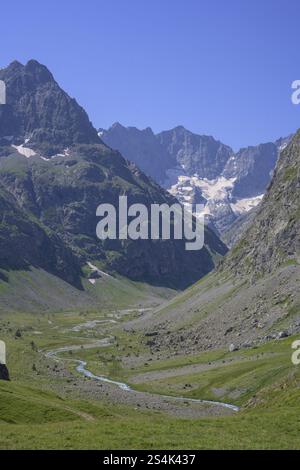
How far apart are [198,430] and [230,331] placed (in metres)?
136

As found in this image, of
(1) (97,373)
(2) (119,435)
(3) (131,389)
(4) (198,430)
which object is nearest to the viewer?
(2) (119,435)

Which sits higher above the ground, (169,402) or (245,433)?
(245,433)

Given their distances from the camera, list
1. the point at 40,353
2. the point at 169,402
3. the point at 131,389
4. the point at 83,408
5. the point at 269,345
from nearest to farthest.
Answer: the point at 83,408, the point at 169,402, the point at 131,389, the point at 269,345, the point at 40,353

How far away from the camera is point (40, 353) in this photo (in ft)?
630

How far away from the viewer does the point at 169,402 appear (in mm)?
111812

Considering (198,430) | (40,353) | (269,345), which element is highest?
(198,430)

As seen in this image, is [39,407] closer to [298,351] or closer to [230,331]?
[298,351]

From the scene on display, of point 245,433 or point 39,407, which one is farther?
point 39,407

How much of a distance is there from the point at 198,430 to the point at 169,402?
69.1 meters

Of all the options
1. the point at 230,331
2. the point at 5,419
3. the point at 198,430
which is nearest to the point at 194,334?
the point at 230,331

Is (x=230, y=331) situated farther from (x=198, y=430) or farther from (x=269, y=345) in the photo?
(x=198, y=430)

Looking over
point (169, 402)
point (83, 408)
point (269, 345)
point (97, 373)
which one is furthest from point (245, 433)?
point (97, 373)

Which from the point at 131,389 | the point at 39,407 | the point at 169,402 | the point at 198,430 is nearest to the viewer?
the point at 198,430

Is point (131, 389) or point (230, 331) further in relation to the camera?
point (230, 331)
